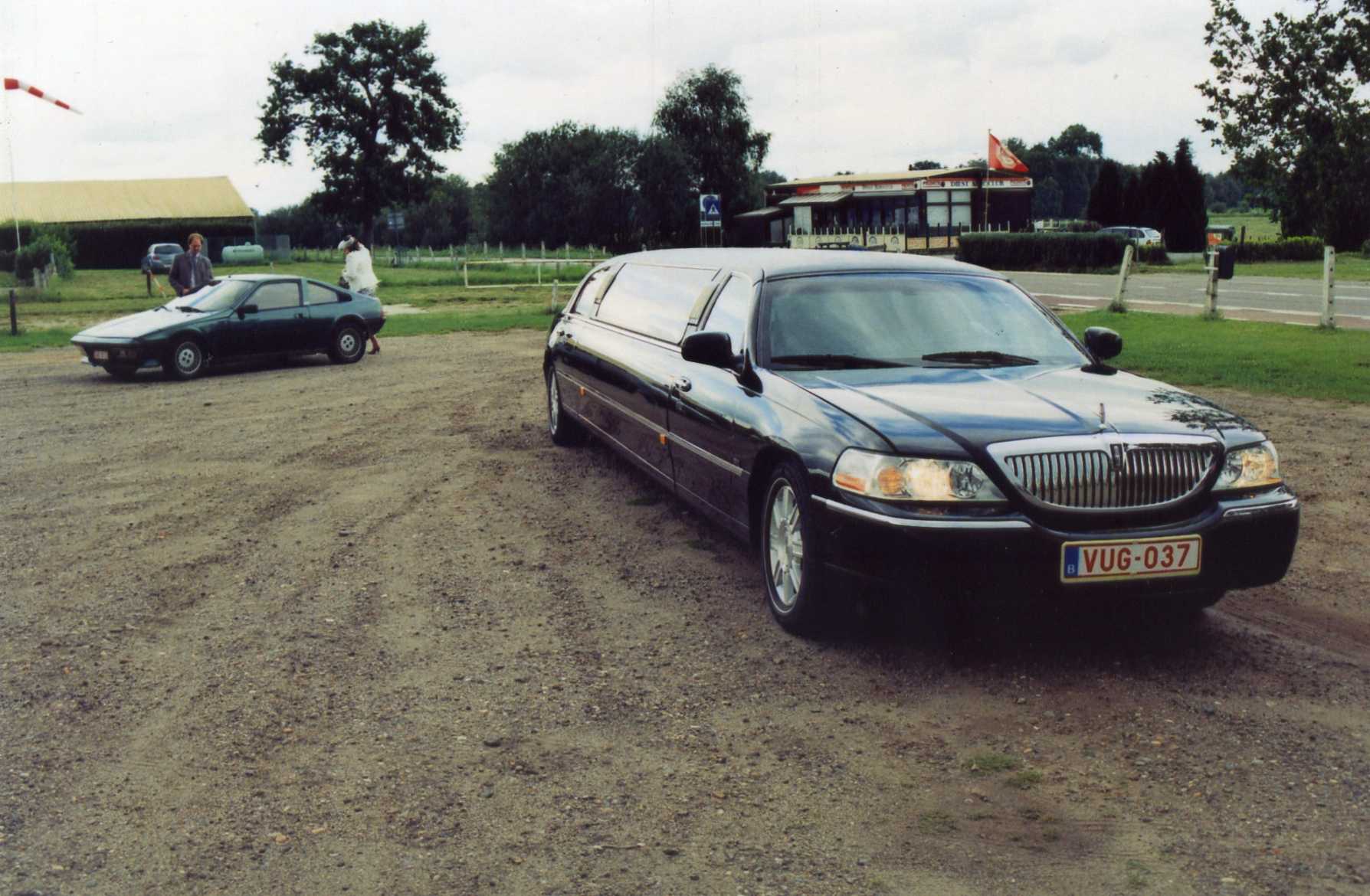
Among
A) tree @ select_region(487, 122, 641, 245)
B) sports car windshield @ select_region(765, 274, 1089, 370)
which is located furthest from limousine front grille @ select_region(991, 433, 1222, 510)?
tree @ select_region(487, 122, 641, 245)

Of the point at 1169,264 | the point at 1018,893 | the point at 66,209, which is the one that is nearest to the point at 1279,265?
the point at 1169,264

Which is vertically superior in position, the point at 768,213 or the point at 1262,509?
the point at 768,213

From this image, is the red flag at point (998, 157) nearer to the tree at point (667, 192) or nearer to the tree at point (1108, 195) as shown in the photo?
the tree at point (1108, 195)

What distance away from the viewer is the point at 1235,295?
2614 centimetres

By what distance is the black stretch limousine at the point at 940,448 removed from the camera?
4855mm

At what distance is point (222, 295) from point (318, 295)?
4.14ft

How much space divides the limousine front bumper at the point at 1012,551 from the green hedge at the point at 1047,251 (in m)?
35.9

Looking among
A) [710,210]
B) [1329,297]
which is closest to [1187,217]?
[710,210]

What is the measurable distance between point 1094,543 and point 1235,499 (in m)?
0.70

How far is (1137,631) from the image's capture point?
18.2 feet

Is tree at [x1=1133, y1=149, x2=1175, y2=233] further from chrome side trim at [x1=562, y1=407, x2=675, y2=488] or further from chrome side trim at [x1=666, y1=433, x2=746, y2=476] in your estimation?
chrome side trim at [x1=666, y1=433, x2=746, y2=476]

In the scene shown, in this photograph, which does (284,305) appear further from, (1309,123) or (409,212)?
(409,212)

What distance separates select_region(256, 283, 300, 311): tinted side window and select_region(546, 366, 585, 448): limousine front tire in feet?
26.1

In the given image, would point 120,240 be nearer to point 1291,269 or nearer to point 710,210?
point 710,210
